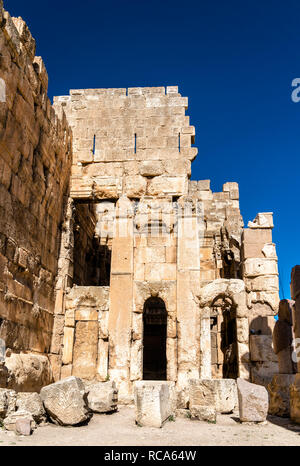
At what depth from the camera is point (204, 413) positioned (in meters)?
7.24

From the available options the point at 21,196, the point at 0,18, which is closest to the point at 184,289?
the point at 21,196

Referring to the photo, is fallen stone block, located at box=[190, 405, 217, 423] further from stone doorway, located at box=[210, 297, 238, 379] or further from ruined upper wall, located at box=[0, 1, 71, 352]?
stone doorway, located at box=[210, 297, 238, 379]

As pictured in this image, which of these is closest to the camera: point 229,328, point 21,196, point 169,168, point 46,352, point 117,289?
point 21,196

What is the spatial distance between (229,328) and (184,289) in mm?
3529

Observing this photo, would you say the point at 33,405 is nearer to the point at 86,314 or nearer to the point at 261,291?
the point at 86,314

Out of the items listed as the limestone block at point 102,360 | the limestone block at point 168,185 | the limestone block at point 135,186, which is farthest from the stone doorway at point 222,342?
the limestone block at point 135,186

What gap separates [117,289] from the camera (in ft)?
35.0

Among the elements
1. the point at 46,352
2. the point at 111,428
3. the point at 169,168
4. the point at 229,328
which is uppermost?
the point at 169,168

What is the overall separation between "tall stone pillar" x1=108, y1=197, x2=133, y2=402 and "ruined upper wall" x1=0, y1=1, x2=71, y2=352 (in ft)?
4.93

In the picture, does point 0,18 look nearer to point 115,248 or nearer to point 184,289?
point 115,248

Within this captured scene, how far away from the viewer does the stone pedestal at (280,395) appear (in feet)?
26.5

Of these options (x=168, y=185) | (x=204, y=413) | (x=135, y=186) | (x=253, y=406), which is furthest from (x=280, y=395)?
(x=135, y=186)

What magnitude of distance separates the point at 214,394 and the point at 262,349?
7.96 feet

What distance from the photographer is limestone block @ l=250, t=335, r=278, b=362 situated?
32.6 ft
